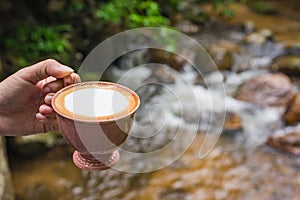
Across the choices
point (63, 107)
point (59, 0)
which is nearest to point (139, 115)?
point (59, 0)

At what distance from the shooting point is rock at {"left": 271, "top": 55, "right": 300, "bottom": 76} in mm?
4570

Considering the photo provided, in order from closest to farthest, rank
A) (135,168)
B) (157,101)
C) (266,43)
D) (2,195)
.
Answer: (2,195) → (135,168) → (157,101) → (266,43)

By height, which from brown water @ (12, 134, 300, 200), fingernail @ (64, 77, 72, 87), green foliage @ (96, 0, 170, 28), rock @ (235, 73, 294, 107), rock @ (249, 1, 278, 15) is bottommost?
brown water @ (12, 134, 300, 200)

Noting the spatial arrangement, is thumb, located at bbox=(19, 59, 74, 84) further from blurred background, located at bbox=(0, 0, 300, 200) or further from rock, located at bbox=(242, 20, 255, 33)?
rock, located at bbox=(242, 20, 255, 33)

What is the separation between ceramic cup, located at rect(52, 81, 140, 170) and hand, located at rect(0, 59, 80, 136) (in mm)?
134

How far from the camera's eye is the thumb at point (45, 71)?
1.40 m

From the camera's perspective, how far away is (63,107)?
3.94 feet

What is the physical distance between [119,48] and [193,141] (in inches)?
56.0

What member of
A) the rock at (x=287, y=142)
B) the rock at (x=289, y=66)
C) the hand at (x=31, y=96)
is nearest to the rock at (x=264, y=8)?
the rock at (x=289, y=66)

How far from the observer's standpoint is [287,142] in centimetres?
345

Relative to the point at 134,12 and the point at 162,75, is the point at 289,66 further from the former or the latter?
the point at 134,12

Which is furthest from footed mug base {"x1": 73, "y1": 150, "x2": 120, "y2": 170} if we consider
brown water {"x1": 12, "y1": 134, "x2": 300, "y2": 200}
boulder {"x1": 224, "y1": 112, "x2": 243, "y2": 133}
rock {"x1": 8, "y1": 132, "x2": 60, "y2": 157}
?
boulder {"x1": 224, "y1": 112, "x2": 243, "y2": 133}

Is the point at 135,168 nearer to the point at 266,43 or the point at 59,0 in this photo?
the point at 59,0

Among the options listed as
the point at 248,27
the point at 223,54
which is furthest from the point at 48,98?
the point at 248,27
